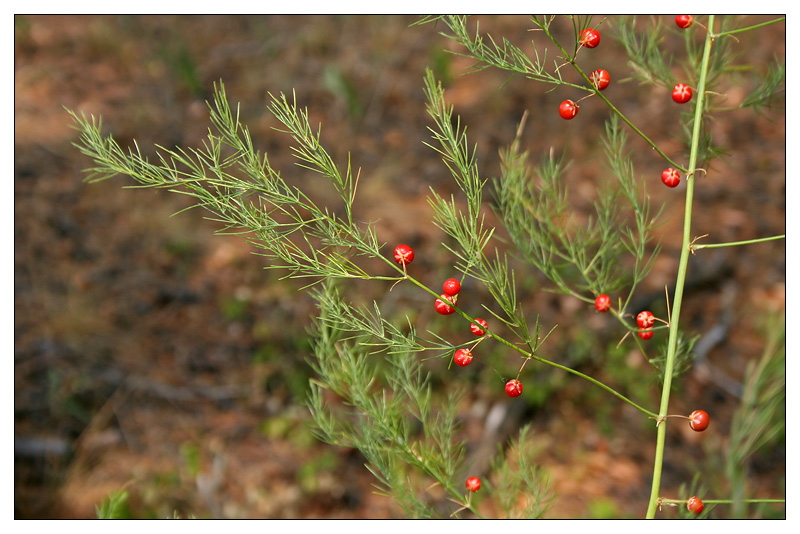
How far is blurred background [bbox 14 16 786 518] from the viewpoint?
87.5 inches

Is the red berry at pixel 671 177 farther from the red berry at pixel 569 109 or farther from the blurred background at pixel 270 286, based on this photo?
the blurred background at pixel 270 286

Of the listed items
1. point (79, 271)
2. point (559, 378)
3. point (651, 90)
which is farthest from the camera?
point (651, 90)

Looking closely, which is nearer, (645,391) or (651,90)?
(645,391)

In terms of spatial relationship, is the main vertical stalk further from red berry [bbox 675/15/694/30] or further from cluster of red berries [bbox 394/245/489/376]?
cluster of red berries [bbox 394/245/489/376]

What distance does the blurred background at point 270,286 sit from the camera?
2223 millimetres

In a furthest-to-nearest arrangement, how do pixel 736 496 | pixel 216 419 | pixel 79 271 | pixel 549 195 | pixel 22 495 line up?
pixel 79 271, pixel 216 419, pixel 22 495, pixel 736 496, pixel 549 195

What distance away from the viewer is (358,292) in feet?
9.40

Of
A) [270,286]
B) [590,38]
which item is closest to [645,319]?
[590,38]

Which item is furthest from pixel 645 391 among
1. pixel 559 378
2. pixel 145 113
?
pixel 145 113

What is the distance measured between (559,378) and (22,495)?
1.95m

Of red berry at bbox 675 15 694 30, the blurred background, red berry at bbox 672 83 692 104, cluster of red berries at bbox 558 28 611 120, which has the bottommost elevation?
the blurred background

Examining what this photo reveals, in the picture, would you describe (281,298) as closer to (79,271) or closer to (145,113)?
(79,271)

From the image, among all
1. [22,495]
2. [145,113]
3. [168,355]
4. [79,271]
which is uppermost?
[145,113]

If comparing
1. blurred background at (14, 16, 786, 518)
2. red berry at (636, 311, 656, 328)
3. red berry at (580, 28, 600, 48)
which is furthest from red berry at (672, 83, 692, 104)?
blurred background at (14, 16, 786, 518)
